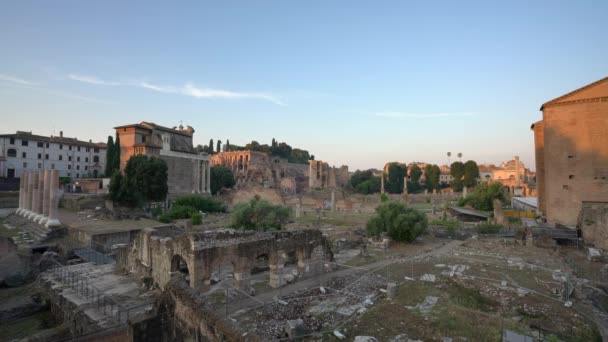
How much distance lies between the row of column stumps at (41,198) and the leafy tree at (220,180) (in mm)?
30234

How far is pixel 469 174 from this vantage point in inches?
2643

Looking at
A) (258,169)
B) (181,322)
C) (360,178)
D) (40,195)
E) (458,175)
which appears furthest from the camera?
(360,178)

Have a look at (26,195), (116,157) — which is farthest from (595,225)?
(116,157)

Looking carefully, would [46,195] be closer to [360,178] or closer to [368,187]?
[368,187]

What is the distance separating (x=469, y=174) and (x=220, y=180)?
52.2 metres

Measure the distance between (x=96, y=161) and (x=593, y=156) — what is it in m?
71.6

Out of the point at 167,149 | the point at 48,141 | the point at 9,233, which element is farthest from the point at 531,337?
the point at 48,141

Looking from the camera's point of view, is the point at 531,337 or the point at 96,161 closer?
the point at 531,337

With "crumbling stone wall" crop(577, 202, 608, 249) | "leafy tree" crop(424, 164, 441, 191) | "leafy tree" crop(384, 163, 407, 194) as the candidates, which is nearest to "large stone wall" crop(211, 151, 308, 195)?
"leafy tree" crop(384, 163, 407, 194)

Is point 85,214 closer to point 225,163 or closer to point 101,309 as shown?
point 101,309

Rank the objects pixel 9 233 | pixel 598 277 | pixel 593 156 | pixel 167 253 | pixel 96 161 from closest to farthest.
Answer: pixel 167 253, pixel 598 277, pixel 9 233, pixel 593 156, pixel 96 161

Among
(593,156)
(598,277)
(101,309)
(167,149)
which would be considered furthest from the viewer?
(167,149)

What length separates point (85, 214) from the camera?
97.3 ft

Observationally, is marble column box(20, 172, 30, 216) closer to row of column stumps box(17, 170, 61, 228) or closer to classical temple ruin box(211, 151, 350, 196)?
row of column stumps box(17, 170, 61, 228)
